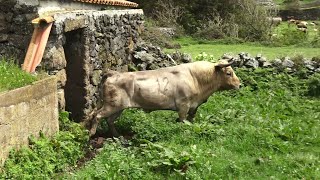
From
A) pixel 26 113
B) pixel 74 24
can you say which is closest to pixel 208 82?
pixel 74 24

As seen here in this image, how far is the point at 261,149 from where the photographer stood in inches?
322

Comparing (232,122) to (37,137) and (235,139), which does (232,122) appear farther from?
(37,137)

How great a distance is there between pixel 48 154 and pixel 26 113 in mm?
635

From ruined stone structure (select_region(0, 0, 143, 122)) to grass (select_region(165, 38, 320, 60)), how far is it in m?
6.45

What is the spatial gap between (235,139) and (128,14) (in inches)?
225

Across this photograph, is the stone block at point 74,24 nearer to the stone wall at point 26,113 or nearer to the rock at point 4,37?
the rock at point 4,37

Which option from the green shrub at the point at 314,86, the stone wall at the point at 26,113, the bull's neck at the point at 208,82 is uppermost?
the stone wall at the point at 26,113

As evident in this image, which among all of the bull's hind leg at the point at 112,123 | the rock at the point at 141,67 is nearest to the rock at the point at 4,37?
the bull's hind leg at the point at 112,123

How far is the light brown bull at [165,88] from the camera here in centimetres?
919

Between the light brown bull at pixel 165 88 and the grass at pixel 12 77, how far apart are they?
1962 mm

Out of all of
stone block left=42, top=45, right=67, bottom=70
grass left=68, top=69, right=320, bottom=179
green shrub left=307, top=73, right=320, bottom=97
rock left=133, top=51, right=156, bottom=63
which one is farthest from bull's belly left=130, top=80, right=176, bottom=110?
green shrub left=307, top=73, right=320, bottom=97

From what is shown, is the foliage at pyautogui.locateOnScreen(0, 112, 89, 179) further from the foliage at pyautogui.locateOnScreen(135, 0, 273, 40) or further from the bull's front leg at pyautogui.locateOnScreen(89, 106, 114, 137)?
the foliage at pyautogui.locateOnScreen(135, 0, 273, 40)

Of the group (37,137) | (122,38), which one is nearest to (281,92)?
(122,38)

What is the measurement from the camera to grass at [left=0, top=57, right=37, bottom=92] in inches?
269
